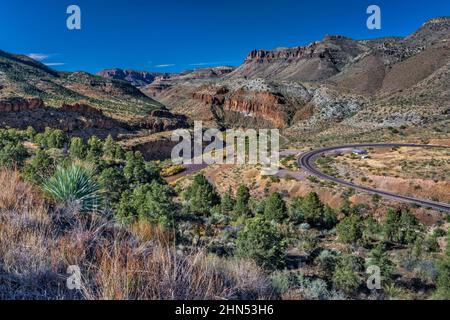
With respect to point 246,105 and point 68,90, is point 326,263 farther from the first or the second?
point 68,90

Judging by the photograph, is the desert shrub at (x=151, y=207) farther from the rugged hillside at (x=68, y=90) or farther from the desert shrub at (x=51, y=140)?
the rugged hillside at (x=68, y=90)

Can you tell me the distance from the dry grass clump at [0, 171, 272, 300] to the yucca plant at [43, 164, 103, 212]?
1008 millimetres

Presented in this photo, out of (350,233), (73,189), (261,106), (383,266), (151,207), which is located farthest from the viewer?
(261,106)

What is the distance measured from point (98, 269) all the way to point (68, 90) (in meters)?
111

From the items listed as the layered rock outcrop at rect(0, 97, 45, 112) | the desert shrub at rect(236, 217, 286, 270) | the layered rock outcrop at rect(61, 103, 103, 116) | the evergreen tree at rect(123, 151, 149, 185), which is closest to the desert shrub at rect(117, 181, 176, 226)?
the desert shrub at rect(236, 217, 286, 270)

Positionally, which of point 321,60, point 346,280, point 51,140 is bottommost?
point 346,280

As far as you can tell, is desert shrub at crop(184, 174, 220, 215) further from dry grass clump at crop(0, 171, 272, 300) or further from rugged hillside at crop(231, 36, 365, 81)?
rugged hillside at crop(231, 36, 365, 81)

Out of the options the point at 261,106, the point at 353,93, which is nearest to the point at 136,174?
the point at 353,93

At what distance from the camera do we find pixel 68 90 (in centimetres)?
10194

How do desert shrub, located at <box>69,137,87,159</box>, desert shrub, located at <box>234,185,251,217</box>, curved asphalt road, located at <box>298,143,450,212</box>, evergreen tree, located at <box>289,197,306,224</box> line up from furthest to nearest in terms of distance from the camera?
desert shrub, located at <box>69,137,87,159</box>
curved asphalt road, located at <box>298,143,450,212</box>
desert shrub, located at <box>234,185,251,217</box>
evergreen tree, located at <box>289,197,306,224</box>

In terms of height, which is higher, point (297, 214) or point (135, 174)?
point (135, 174)

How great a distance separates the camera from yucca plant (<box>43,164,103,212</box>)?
6160mm

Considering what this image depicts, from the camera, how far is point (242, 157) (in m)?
52.8
